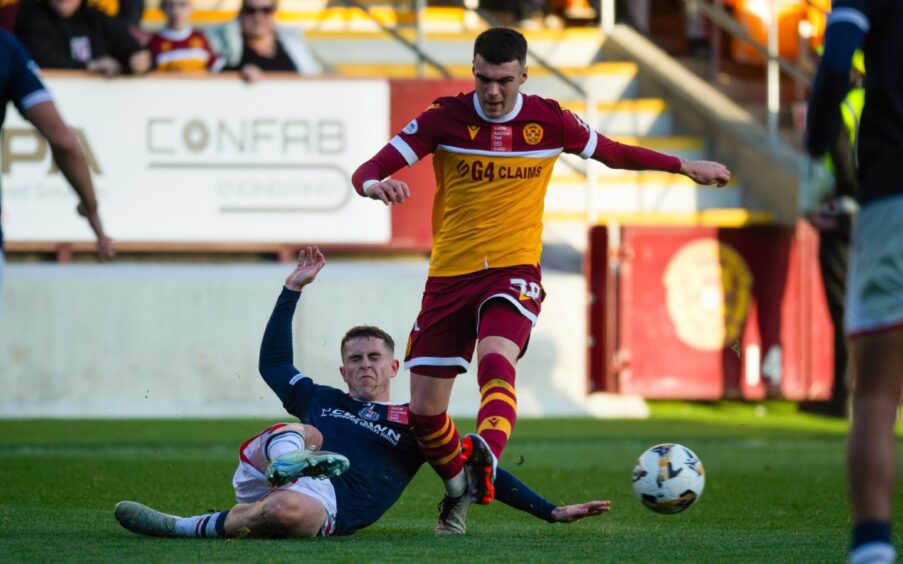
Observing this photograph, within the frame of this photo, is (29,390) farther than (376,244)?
No

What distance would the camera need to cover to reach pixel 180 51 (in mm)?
15078

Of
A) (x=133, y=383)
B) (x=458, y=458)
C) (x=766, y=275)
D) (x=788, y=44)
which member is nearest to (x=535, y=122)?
(x=458, y=458)

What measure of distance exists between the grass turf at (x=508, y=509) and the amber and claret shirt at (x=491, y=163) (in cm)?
115

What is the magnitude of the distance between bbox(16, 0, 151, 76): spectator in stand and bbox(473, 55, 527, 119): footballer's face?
27.3 ft

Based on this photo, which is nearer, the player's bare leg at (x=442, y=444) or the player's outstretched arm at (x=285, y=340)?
the player's bare leg at (x=442, y=444)

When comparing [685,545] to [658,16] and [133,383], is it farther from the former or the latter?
[658,16]

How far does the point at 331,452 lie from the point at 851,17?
2532 mm

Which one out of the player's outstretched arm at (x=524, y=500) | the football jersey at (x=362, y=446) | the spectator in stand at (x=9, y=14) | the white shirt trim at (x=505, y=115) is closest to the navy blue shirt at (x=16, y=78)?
the football jersey at (x=362, y=446)

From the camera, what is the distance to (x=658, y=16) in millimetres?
20359

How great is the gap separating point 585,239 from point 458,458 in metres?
9.15

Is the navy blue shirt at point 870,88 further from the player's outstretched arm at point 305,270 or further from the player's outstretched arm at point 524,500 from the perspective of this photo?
the player's outstretched arm at point 305,270

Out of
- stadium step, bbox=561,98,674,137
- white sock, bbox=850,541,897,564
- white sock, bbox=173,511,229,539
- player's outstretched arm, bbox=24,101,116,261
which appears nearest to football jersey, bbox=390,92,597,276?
white sock, bbox=173,511,229,539

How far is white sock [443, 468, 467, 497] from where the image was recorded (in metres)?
6.57

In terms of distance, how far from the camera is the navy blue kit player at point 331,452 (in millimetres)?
6137
